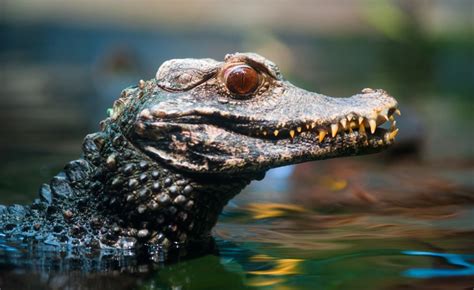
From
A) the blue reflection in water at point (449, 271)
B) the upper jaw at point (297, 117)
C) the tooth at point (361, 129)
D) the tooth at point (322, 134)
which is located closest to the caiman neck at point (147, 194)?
the upper jaw at point (297, 117)

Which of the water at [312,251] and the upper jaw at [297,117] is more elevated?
the upper jaw at [297,117]

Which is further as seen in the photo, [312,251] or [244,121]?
[312,251]

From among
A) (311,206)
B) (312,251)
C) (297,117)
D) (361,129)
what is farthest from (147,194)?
(311,206)

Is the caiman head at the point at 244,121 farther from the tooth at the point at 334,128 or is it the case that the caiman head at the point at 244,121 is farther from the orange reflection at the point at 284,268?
the orange reflection at the point at 284,268

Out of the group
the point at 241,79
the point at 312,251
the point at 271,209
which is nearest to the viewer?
the point at 241,79

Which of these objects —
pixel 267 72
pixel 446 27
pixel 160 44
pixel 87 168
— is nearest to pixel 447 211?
pixel 267 72

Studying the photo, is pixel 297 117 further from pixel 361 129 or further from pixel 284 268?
pixel 284 268

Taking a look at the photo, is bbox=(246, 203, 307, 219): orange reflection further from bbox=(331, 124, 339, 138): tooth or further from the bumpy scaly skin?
bbox=(331, 124, 339, 138): tooth
